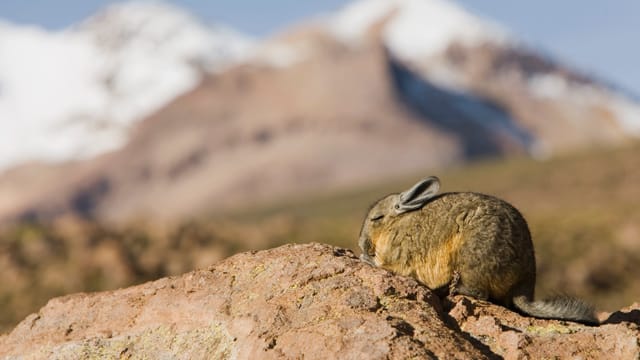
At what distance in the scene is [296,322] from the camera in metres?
7.29

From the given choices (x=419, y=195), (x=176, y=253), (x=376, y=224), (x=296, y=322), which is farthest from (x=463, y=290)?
(x=176, y=253)

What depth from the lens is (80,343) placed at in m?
8.21

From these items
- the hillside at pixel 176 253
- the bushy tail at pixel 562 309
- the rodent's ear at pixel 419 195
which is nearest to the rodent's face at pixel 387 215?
the rodent's ear at pixel 419 195

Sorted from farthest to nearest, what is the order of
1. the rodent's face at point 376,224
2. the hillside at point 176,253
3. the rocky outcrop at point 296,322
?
the hillside at point 176,253 → the rodent's face at point 376,224 → the rocky outcrop at point 296,322

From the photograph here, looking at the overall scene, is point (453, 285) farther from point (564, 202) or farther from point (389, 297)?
point (564, 202)

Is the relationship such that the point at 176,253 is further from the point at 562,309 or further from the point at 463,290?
the point at 562,309

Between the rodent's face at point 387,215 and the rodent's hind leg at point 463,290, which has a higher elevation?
the rodent's face at point 387,215

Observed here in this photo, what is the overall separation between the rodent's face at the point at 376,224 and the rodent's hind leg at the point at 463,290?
977 millimetres

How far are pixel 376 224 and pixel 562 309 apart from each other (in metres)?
2.10

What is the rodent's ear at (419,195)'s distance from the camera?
370 inches

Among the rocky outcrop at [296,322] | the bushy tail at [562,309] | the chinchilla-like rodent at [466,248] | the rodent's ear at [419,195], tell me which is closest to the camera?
the rocky outcrop at [296,322]

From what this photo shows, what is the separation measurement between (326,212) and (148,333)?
170827 millimetres

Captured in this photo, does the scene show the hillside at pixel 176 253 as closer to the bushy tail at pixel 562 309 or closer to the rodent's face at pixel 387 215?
the rodent's face at pixel 387 215

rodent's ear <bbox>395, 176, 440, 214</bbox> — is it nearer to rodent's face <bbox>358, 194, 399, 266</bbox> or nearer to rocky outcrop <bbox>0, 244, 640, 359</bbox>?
rodent's face <bbox>358, 194, 399, 266</bbox>
